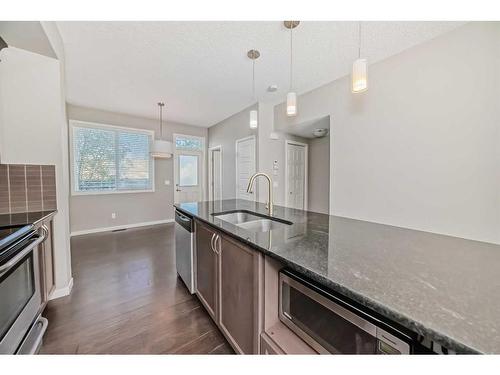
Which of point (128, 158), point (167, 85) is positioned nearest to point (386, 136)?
point (167, 85)

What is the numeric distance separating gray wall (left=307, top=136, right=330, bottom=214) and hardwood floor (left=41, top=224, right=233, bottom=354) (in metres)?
3.41

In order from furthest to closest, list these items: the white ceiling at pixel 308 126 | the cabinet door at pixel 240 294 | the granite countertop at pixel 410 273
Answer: the white ceiling at pixel 308 126 → the cabinet door at pixel 240 294 → the granite countertop at pixel 410 273

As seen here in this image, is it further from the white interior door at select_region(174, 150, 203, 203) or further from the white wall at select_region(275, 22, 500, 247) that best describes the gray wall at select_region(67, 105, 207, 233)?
the white wall at select_region(275, 22, 500, 247)

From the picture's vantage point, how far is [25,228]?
126 cm

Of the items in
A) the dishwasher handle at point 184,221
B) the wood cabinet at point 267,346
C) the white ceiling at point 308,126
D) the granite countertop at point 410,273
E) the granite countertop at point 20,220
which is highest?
the white ceiling at point 308,126

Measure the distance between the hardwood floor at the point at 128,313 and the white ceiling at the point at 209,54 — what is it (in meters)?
2.60

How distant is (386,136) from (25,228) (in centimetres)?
349

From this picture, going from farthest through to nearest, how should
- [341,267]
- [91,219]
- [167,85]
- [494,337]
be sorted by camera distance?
1. [91,219]
2. [167,85]
3. [341,267]
4. [494,337]

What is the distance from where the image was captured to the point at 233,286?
4.11ft

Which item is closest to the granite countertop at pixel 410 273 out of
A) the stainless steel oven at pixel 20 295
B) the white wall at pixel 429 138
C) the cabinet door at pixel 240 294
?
the cabinet door at pixel 240 294

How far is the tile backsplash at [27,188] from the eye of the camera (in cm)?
175

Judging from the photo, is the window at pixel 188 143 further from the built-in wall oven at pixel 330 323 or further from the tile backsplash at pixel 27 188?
the built-in wall oven at pixel 330 323

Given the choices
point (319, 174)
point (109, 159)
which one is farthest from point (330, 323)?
point (109, 159)

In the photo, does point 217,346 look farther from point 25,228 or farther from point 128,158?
point 128,158
